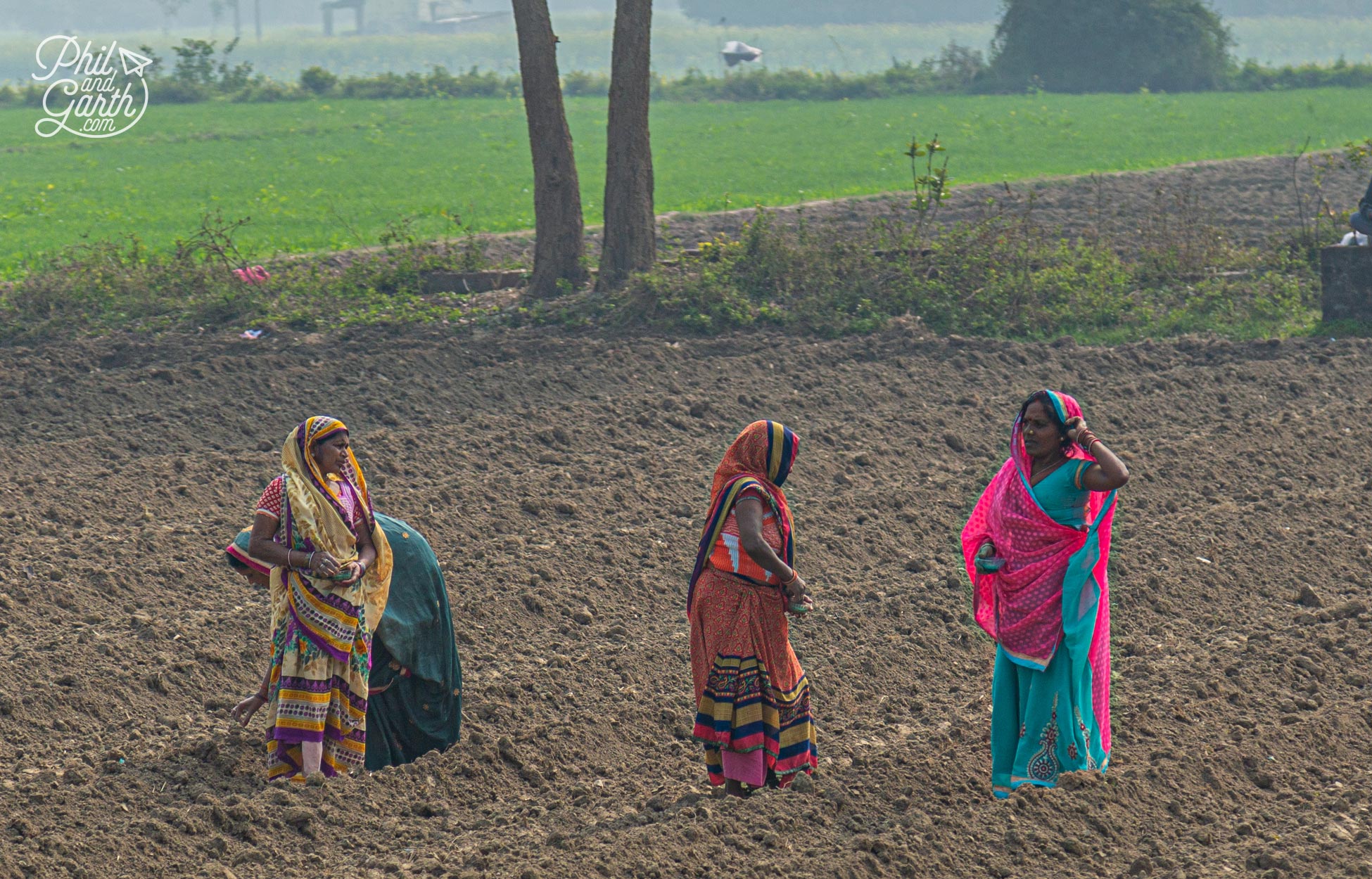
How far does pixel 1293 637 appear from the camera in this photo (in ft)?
23.5

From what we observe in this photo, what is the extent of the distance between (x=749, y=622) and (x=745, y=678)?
Answer: 21cm

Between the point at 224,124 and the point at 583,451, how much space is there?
22.5m

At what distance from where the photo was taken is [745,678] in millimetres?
5410

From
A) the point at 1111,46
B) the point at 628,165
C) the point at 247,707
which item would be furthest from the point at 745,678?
the point at 1111,46

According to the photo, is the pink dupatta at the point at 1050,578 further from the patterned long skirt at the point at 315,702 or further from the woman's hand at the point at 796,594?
the patterned long skirt at the point at 315,702

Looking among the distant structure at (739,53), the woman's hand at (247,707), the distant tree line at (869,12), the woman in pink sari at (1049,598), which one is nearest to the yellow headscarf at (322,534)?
the woman's hand at (247,707)

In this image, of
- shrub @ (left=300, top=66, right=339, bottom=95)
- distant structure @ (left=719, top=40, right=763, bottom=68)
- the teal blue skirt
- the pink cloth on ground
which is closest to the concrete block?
the teal blue skirt

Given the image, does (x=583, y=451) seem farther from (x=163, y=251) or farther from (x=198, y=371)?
(x=163, y=251)

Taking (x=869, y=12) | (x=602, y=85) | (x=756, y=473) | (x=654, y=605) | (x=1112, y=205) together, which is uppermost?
(x=869, y=12)

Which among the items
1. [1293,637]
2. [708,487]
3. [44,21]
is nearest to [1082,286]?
[708,487]

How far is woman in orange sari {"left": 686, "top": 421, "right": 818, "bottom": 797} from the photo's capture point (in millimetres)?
5324

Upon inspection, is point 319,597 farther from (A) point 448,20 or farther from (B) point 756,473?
(A) point 448,20

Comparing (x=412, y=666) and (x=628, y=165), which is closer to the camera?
(x=412, y=666)

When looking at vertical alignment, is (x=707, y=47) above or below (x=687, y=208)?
above
